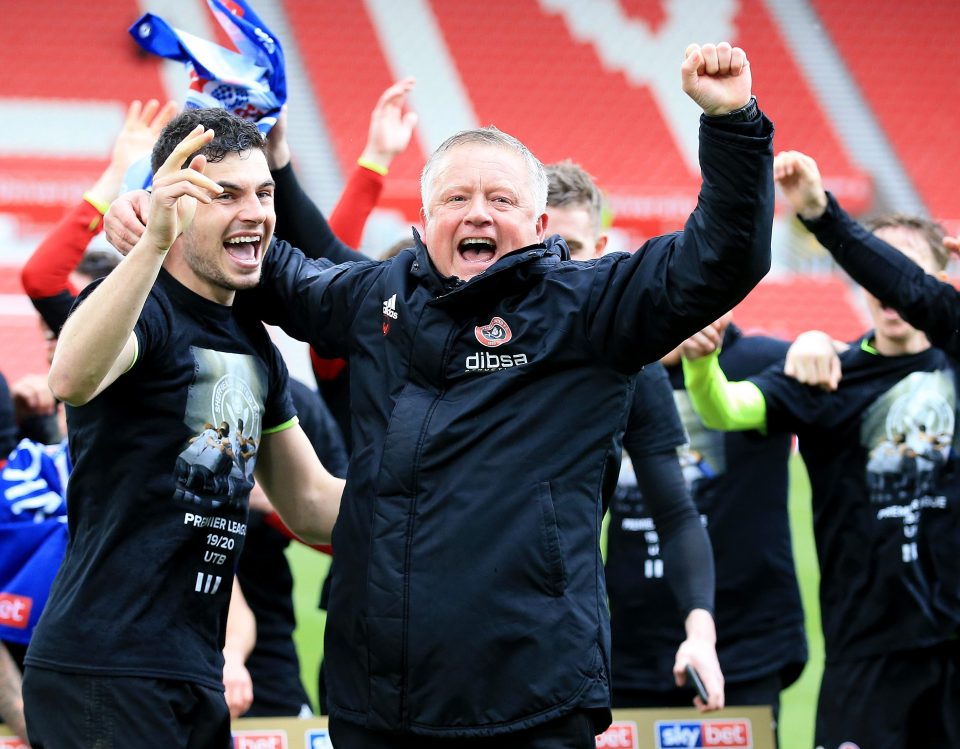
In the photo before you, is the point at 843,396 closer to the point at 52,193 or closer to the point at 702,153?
the point at 702,153

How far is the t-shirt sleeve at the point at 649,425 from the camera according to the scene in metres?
3.72

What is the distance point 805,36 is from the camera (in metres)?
13.3

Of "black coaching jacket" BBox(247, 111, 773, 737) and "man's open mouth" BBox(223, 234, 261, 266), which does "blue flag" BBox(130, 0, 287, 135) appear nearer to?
"man's open mouth" BBox(223, 234, 261, 266)

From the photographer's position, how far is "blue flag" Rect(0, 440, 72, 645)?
371 centimetres

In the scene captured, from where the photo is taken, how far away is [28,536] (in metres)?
3.79

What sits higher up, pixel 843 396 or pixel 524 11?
pixel 524 11

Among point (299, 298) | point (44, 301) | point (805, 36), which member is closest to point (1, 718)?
point (44, 301)

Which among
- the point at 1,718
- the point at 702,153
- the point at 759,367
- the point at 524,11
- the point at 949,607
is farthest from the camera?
the point at 524,11

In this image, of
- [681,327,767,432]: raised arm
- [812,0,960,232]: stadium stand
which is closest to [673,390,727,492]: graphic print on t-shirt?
[681,327,767,432]: raised arm

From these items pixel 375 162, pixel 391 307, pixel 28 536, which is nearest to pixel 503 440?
pixel 391 307

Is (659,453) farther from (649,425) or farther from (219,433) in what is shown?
(219,433)

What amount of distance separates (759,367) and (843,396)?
537 mm

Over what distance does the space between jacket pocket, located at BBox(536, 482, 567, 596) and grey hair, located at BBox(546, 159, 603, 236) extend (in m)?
1.49

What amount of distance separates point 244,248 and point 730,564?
2252mm
